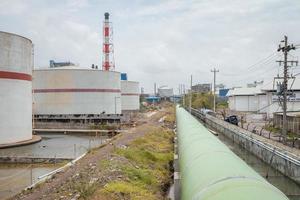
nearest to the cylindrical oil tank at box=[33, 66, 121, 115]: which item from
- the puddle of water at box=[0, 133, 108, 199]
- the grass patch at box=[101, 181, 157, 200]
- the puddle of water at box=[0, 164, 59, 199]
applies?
the puddle of water at box=[0, 133, 108, 199]

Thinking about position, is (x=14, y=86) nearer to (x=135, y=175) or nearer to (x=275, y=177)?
(x=135, y=175)

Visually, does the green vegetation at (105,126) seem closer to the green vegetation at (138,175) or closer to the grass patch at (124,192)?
the green vegetation at (138,175)

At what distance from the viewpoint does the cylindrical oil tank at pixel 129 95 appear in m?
75.7

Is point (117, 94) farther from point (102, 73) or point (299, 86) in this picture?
point (299, 86)

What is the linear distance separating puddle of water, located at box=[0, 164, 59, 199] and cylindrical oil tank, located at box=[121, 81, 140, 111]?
5473 cm

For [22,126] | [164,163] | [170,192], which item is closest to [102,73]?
[22,126]

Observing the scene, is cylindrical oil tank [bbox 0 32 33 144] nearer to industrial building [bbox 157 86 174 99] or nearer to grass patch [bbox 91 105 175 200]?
grass patch [bbox 91 105 175 200]

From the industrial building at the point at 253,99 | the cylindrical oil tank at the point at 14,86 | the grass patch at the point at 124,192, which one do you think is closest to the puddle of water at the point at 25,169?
the cylindrical oil tank at the point at 14,86

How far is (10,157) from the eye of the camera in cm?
2130

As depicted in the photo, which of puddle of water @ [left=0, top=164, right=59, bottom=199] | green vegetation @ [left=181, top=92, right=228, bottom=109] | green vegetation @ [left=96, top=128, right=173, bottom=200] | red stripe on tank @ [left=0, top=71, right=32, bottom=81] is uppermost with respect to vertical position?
red stripe on tank @ [left=0, top=71, right=32, bottom=81]

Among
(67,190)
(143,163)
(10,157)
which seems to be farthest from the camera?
(10,157)

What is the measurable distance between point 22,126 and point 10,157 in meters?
7.99

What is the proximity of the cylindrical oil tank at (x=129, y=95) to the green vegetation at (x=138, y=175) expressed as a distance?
187 feet

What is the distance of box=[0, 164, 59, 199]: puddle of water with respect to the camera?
1451cm
